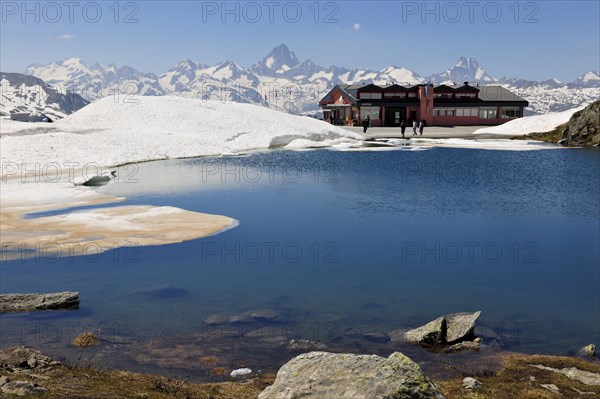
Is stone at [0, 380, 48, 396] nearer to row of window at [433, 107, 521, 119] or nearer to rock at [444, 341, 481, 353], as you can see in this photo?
rock at [444, 341, 481, 353]

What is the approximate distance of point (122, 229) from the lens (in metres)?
28.5

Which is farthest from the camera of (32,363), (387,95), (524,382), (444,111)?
(444,111)

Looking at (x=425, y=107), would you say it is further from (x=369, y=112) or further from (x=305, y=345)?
(x=305, y=345)

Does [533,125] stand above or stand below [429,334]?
above

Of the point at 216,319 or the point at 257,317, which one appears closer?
the point at 216,319

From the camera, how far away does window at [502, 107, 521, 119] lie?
12331 cm

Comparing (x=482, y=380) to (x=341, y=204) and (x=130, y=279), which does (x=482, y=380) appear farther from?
(x=341, y=204)

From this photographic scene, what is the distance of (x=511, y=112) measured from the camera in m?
124

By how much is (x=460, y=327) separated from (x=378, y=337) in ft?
7.67

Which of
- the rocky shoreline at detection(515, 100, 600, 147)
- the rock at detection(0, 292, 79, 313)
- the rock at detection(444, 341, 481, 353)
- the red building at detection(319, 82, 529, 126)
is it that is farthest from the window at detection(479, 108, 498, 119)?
the rock at detection(0, 292, 79, 313)

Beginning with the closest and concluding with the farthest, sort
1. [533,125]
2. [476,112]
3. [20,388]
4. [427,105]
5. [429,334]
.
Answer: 1. [20,388]
2. [429,334]
3. [533,125]
4. [427,105]
5. [476,112]

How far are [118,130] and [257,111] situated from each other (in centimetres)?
2826

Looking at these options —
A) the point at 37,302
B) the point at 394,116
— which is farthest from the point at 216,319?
the point at 394,116

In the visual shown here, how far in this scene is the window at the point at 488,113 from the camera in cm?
12250
